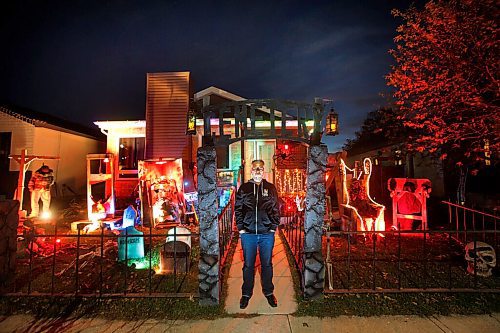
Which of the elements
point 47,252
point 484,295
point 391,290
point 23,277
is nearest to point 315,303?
point 391,290

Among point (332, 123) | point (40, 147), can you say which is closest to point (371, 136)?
point (332, 123)

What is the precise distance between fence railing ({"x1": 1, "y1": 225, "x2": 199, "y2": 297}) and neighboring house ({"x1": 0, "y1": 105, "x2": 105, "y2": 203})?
11.8m

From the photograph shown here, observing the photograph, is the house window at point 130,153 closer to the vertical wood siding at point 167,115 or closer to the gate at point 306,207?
the vertical wood siding at point 167,115

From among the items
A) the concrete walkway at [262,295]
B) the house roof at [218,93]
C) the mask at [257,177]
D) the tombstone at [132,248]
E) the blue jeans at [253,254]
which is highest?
the house roof at [218,93]

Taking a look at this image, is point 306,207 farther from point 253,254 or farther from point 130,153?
point 130,153

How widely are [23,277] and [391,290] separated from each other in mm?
7483

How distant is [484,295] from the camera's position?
193 inches

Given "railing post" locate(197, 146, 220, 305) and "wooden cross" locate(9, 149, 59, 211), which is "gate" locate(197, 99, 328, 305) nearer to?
"railing post" locate(197, 146, 220, 305)

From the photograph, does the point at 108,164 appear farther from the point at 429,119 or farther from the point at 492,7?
the point at 492,7

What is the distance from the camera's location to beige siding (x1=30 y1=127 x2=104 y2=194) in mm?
18109

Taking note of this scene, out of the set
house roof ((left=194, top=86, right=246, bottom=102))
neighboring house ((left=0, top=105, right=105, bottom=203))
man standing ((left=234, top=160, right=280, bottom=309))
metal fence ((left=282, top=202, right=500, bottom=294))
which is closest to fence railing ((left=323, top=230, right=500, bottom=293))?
metal fence ((left=282, top=202, right=500, bottom=294))

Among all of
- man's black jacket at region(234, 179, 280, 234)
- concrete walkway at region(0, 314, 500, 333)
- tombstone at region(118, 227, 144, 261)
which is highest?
man's black jacket at region(234, 179, 280, 234)

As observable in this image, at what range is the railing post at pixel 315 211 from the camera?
15.6ft

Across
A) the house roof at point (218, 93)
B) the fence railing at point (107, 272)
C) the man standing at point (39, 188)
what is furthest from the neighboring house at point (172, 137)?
the fence railing at point (107, 272)
